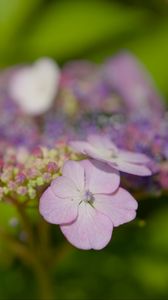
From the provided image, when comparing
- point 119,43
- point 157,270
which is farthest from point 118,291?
point 119,43

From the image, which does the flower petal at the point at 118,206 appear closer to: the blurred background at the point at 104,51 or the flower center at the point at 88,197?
the flower center at the point at 88,197

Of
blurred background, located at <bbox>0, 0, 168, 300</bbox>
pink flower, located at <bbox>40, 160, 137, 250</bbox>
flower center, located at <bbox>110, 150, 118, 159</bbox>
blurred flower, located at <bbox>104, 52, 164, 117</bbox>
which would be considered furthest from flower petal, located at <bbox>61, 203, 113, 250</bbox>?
blurred flower, located at <bbox>104, 52, 164, 117</bbox>

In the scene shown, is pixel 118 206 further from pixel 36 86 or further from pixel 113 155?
pixel 36 86

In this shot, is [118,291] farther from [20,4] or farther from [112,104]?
[20,4]

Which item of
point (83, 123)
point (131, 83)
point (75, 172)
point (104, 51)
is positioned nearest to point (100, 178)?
point (75, 172)

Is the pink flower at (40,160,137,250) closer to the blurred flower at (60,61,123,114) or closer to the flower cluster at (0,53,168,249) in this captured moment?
the flower cluster at (0,53,168,249)

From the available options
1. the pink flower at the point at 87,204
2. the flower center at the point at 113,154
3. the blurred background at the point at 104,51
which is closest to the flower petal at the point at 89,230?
the pink flower at the point at 87,204
